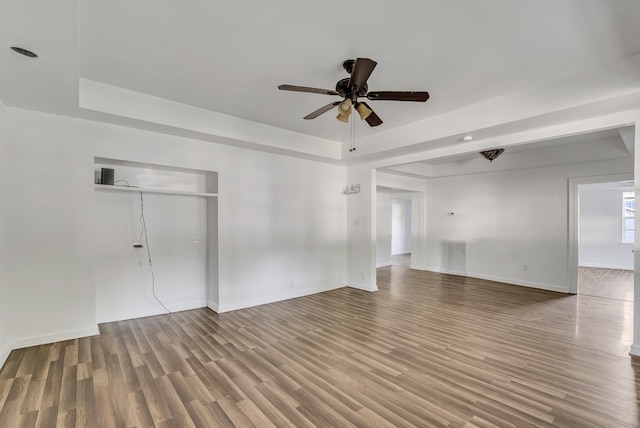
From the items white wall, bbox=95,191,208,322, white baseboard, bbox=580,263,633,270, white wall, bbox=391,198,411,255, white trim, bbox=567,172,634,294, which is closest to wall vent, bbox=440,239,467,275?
white trim, bbox=567,172,634,294

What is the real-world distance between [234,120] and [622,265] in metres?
11.5

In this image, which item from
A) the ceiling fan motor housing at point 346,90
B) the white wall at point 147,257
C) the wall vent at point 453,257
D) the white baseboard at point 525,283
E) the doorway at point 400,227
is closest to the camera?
the ceiling fan motor housing at point 346,90

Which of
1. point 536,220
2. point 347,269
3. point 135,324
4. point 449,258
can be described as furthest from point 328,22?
point 449,258

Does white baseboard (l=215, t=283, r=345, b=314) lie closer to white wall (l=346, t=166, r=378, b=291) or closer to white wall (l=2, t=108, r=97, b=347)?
white wall (l=346, t=166, r=378, b=291)

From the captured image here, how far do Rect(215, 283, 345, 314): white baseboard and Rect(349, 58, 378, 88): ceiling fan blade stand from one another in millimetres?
3721

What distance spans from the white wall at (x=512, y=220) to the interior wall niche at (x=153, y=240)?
6.12 metres

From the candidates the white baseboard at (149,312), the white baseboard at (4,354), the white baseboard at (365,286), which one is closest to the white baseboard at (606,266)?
the white baseboard at (365,286)

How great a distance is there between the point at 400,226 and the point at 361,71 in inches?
400

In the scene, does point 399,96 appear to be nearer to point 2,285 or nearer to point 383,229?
point 2,285

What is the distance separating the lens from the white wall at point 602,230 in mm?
8711

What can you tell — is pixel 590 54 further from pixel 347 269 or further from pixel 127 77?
pixel 347 269

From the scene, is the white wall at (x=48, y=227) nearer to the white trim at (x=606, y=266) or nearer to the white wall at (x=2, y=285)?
the white wall at (x=2, y=285)

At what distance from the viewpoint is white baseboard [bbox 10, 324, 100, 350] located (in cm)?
323

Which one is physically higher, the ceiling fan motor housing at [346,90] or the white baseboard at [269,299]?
the ceiling fan motor housing at [346,90]
